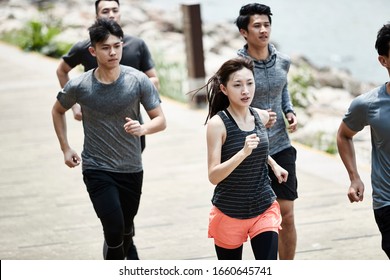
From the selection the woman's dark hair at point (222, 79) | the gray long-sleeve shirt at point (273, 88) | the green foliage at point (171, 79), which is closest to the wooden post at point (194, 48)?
the green foliage at point (171, 79)

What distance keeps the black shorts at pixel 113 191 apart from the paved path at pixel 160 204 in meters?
1.29

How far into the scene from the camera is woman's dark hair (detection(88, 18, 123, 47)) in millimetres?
7066

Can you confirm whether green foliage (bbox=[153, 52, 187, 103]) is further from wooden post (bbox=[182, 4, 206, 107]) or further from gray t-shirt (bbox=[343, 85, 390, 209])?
gray t-shirt (bbox=[343, 85, 390, 209])

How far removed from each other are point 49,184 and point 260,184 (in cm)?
547

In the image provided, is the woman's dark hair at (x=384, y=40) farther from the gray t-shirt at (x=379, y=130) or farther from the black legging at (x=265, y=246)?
the black legging at (x=265, y=246)

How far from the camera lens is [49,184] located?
37.4ft

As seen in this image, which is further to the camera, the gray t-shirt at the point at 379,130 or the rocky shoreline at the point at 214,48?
the rocky shoreline at the point at 214,48

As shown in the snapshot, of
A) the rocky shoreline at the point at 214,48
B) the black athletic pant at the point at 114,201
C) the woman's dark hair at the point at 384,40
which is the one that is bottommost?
the rocky shoreline at the point at 214,48

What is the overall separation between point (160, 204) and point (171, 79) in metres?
7.87

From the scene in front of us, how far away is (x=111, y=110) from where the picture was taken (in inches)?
278

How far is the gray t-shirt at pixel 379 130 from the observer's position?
5.93 m

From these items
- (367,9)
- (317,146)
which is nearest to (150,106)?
(317,146)
